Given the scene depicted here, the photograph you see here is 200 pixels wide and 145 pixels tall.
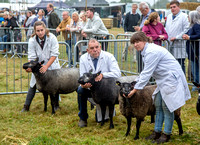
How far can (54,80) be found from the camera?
6445 millimetres

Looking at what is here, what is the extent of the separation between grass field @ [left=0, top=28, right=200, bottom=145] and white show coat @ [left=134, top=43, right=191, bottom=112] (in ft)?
2.63

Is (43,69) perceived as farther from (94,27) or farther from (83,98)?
(94,27)

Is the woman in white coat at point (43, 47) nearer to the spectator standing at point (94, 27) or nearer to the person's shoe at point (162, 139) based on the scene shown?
the person's shoe at point (162, 139)

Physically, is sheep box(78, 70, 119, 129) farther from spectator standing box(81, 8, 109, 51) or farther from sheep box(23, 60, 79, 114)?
spectator standing box(81, 8, 109, 51)

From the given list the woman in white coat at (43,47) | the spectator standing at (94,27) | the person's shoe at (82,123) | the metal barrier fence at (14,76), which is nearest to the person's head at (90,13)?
the spectator standing at (94,27)

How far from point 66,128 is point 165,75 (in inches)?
88.4

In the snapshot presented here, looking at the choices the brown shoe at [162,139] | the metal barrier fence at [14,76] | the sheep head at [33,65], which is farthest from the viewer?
the metal barrier fence at [14,76]

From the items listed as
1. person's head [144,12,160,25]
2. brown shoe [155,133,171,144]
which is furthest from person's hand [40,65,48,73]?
person's head [144,12,160,25]

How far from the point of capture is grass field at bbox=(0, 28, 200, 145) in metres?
4.86

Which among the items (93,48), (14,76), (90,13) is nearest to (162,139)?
(93,48)

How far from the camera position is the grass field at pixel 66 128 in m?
4.86

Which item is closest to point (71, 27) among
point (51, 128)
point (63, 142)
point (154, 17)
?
point (154, 17)

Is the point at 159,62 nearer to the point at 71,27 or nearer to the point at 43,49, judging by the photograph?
the point at 43,49

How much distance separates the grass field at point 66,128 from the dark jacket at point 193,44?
129 cm
